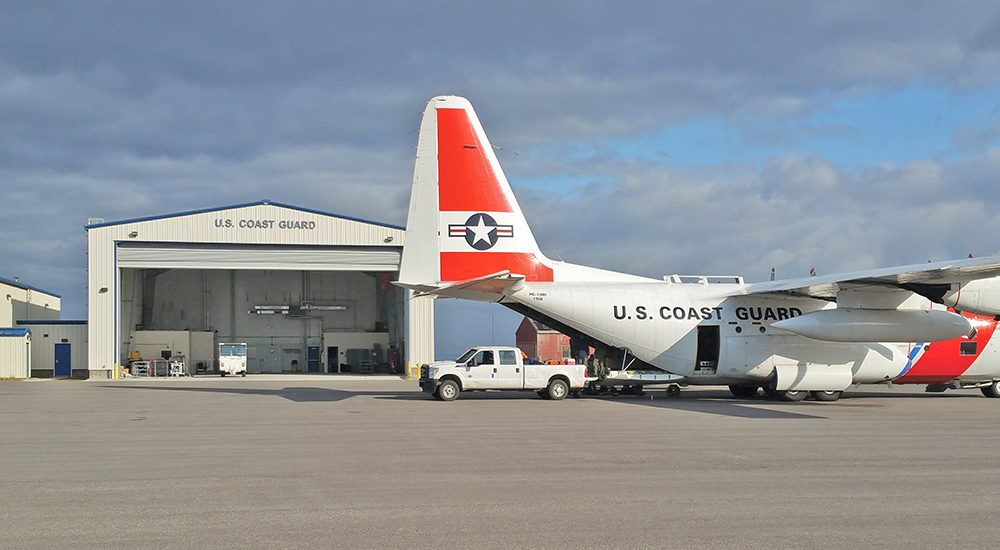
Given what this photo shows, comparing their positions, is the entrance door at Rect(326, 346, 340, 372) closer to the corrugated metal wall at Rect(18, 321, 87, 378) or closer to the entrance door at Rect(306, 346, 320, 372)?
the entrance door at Rect(306, 346, 320, 372)

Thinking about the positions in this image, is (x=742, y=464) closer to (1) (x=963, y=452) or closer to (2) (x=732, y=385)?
(1) (x=963, y=452)

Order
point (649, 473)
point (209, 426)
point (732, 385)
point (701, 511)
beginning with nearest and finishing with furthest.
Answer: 1. point (701, 511)
2. point (649, 473)
3. point (209, 426)
4. point (732, 385)

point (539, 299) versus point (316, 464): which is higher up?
point (539, 299)

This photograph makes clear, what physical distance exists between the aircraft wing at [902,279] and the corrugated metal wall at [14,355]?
1618 inches

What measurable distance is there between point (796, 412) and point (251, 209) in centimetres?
3361

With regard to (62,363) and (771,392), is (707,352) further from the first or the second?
(62,363)

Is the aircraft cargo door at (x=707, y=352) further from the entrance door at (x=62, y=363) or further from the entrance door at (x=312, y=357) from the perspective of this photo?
the entrance door at (x=62, y=363)

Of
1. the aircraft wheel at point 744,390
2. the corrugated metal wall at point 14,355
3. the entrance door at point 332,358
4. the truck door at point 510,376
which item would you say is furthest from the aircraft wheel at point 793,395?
the corrugated metal wall at point 14,355

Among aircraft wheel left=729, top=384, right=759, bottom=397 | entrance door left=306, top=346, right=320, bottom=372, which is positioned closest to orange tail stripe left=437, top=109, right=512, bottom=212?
aircraft wheel left=729, top=384, right=759, bottom=397

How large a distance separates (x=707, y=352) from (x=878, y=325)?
4.54 m

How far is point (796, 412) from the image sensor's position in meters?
20.8

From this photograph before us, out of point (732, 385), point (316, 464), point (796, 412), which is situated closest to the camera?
point (316, 464)

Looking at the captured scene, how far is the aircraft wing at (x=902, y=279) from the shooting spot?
19625 millimetres

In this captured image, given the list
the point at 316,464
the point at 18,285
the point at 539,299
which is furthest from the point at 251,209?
the point at 316,464
